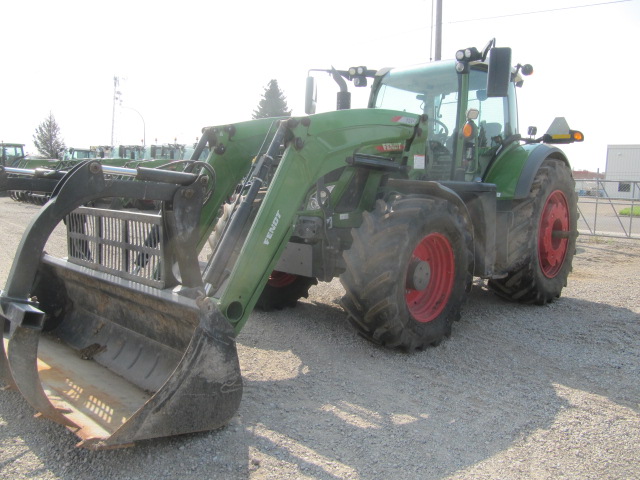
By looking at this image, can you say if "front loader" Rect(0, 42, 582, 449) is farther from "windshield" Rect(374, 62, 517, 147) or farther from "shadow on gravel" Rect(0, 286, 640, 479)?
"shadow on gravel" Rect(0, 286, 640, 479)

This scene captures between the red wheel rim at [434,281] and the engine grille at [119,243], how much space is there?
2.22m

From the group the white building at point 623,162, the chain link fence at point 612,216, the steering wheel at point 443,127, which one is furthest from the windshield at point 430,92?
the white building at point 623,162

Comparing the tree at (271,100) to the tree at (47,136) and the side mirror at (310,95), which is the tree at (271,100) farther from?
the side mirror at (310,95)

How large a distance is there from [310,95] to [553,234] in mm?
3308

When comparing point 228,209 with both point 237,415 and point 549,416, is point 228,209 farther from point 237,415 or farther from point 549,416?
point 549,416

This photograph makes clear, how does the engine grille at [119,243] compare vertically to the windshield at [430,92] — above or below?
below

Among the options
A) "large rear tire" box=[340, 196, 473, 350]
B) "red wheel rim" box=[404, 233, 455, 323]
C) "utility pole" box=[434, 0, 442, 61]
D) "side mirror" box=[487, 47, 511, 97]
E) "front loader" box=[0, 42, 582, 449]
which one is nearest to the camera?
"front loader" box=[0, 42, 582, 449]

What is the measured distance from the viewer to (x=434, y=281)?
16.8 feet

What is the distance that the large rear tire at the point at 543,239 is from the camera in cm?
620

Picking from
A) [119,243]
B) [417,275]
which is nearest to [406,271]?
[417,275]

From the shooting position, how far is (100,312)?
14.1 ft

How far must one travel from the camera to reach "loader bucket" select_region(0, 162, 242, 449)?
9.43 feet

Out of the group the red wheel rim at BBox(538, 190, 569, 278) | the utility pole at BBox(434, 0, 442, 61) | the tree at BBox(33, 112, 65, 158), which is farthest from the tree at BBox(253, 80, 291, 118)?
the red wheel rim at BBox(538, 190, 569, 278)

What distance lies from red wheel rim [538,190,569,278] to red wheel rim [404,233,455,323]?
1.96 meters
